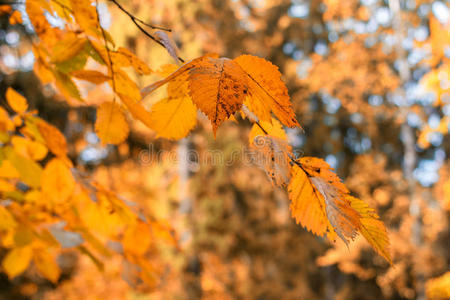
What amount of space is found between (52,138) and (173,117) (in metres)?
0.32

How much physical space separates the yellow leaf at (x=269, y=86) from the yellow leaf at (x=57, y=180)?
47cm

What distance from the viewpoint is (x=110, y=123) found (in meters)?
0.54

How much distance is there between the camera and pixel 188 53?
515 centimetres

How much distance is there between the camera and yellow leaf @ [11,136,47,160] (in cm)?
71

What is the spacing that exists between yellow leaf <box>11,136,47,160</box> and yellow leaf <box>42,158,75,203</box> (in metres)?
0.10

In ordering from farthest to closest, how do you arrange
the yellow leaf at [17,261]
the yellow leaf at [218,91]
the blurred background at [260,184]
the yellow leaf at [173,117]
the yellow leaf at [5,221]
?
the blurred background at [260,184] < the yellow leaf at [17,261] < the yellow leaf at [5,221] < the yellow leaf at [173,117] < the yellow leaf at [218,91]

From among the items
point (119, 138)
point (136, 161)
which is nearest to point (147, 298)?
point (136, 161)

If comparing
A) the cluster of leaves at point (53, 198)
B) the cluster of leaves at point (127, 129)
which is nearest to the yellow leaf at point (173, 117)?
the cluster of leaves at point (127, 129)

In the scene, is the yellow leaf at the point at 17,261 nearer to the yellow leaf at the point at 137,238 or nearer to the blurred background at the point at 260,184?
the yellow leaf at the point at 137,238

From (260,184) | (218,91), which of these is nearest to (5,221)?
(218,91)

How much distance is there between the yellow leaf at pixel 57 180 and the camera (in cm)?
65

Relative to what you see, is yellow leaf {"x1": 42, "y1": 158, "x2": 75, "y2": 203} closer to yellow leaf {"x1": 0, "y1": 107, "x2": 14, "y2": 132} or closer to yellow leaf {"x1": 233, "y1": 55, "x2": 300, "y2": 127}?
yellow leaf {"x1": 0, "y1": 107, "x2": 14, "y2": 132}

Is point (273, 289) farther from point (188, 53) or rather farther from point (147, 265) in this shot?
point (147, 265)

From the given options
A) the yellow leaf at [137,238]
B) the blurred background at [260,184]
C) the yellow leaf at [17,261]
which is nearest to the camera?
the yellow leaf at [137,238]
